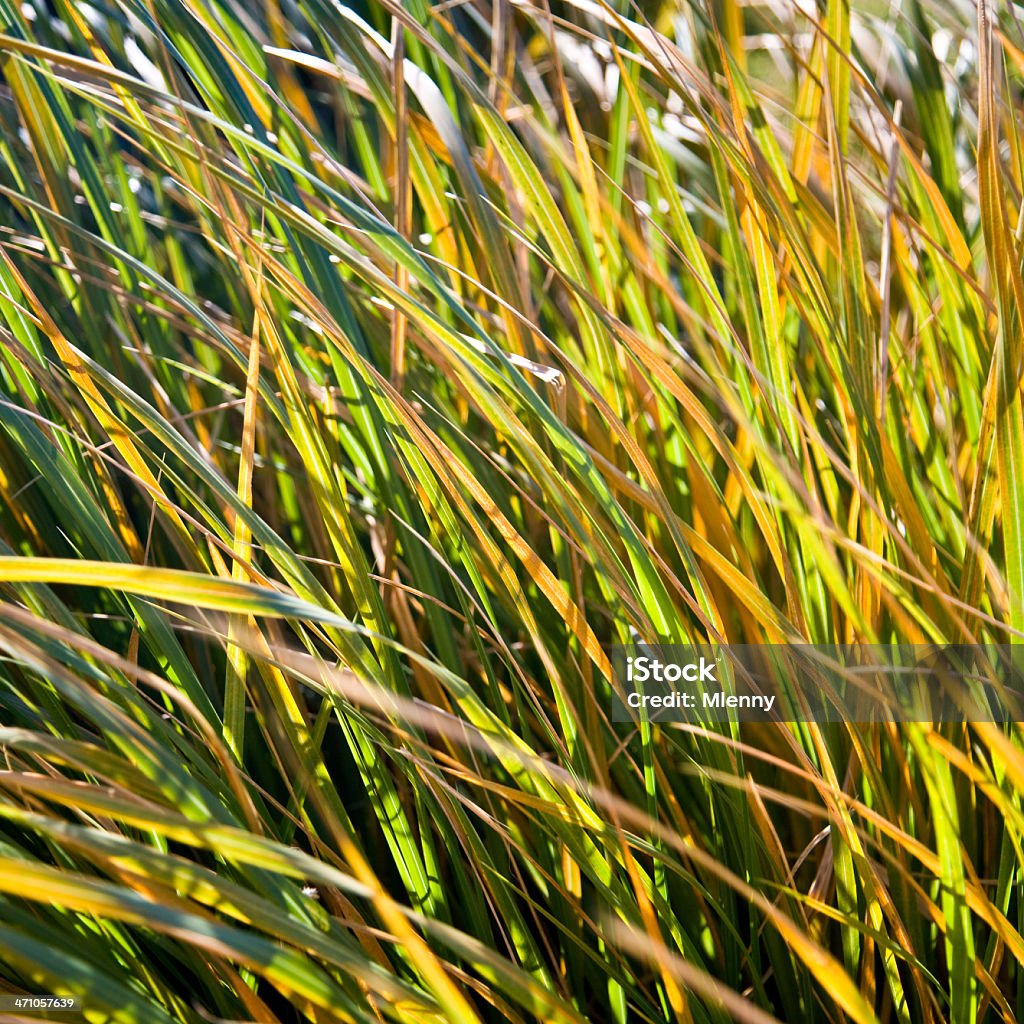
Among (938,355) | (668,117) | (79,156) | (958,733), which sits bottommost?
(958,733)

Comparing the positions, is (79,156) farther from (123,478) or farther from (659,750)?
(659,750)

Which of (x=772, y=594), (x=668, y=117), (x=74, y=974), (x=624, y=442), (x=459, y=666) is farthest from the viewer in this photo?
(x=668, y=117)

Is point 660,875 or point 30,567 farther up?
point 30,567

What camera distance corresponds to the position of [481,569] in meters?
0.44

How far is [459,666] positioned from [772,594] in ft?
0.75

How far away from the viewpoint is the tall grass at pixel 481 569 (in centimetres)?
33

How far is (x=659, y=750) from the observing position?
0.53 metres

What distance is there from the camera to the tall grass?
33 cm

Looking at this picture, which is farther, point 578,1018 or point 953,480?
point 953,480

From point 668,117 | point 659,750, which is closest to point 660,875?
point 659,750

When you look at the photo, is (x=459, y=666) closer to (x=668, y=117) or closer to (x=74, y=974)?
(x=74, y=974)

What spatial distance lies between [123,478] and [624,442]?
43cm

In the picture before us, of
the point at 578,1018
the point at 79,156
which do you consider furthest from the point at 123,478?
the point at 578,1018

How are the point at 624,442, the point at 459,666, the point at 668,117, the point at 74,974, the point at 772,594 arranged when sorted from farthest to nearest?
1. the point at 668,117
2. the point at 772,594
3. the point at 459,666
4. the point at 624,442
5. the point at 74,974
